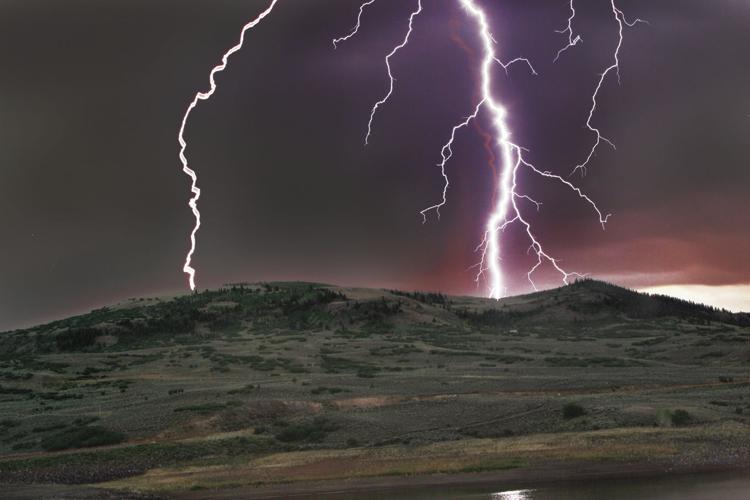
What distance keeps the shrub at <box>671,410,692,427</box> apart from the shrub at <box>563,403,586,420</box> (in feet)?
15.1

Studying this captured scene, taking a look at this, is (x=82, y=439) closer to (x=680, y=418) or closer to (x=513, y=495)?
(x=513, y=495)

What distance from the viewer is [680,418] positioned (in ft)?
Result: 130

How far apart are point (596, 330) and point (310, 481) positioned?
90343 millimetres

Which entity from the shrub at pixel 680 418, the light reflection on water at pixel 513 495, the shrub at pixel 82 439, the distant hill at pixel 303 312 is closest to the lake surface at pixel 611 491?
the light reflection on water at pixel 513 495

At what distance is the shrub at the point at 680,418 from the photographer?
129 ft

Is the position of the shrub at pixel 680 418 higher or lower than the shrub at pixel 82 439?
lower

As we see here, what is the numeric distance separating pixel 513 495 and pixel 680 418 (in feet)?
52.7

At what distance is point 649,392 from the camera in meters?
52.3

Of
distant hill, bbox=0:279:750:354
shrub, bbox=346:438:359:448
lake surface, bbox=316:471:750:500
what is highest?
distant hill, bbox=0:279:750:354

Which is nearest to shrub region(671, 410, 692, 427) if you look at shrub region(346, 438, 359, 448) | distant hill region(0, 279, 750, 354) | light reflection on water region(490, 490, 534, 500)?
light reflection on water region(490, 490, 534, 500)

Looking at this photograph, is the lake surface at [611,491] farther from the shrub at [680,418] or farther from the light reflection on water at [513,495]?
the shrub at [680,418]

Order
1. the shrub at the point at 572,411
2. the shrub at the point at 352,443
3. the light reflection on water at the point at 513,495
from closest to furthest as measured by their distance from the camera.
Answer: the light reflection on water at the point at 513,495
the shrub at the point at 352,443
the shrub at the point at 572,411

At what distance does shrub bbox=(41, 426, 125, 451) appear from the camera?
4538 cm

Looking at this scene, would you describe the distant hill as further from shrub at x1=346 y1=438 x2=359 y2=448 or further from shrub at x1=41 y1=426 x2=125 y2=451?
shrub at x1=346 y1=438 x2=359 y2=448
